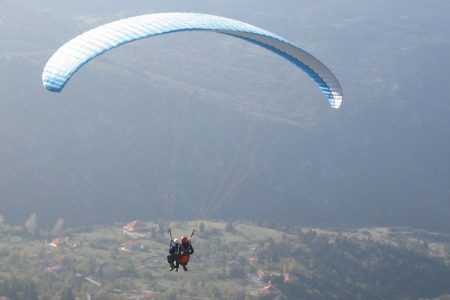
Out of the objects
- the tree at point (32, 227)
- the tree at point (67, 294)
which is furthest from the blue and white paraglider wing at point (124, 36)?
the tree at point (32, 227)

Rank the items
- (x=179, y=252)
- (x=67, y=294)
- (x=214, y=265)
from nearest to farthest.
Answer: (x=179, y=252) < (x=67, y=294) < (x=214, y=265)

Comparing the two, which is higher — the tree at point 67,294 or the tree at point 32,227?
the tree at point 32,227

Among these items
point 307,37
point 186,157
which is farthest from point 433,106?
point 186,157

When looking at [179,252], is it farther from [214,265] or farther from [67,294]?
[214,265]

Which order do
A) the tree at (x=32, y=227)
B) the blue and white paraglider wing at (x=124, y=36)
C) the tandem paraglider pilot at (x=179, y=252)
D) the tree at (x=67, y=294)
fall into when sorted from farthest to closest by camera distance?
the tree at (x=32, y=227) → the tree at (x=67, y=294) → the tandem paraglider pilot at (x=179, y=252) → the blue and white paraglider wing at (x=124, y=36)

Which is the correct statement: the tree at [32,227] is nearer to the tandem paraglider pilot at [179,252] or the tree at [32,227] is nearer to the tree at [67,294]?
the tree at [67,294]

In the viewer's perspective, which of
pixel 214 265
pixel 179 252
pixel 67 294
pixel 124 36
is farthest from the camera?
pixel 214 265

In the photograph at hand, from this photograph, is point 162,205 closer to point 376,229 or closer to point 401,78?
point 376,229

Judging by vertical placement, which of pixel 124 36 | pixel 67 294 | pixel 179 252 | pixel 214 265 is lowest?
pixel 67 294

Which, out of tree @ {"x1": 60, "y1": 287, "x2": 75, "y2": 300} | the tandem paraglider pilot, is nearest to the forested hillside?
tree @ {"x1": 60, "y1": 287, "x2": 75, "y2": 300}

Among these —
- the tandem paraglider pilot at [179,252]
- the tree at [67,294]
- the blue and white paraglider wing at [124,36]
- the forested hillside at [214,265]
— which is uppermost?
the blue and white paraglider wing at [124,36]

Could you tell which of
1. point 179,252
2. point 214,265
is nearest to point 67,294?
point 214,265
